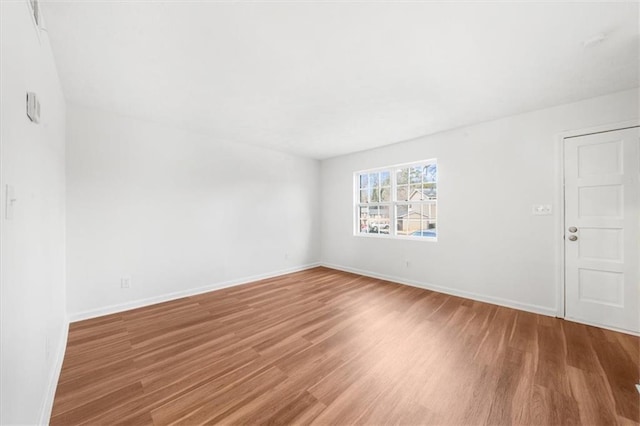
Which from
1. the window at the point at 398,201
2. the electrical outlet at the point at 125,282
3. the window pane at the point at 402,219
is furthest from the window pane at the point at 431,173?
the electrical outlet at the point at 125,282

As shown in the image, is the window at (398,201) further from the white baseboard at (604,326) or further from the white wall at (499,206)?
the white baseboard at (604,326)

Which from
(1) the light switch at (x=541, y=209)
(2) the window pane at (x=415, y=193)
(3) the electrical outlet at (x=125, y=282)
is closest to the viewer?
(1) the light switch at (x=541, y=209)

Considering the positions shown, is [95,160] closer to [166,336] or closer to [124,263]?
[124,263]

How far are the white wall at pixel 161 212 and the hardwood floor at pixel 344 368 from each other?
1.72 ft

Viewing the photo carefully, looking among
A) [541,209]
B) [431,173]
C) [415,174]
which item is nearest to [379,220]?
[415,174]

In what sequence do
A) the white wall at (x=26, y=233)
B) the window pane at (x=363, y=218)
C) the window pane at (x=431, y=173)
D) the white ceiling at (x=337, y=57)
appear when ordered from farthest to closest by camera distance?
the window pane at (x=363, y=218), the window pane at (x=431, y=173), the white ceiling at (x=337, y=57), the white wall at (x=26, y=233)

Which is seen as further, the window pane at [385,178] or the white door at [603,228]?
the window pane at [385,178]

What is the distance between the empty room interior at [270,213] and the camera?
1.50 metres

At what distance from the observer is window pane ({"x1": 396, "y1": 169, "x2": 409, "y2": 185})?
4355 mm

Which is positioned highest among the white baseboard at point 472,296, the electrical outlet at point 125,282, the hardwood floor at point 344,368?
the electrical outlet at point 125,282

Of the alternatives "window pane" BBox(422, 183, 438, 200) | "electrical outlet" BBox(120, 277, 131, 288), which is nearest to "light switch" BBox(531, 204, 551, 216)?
"window pane" BBox(422, 183, 438, 200)

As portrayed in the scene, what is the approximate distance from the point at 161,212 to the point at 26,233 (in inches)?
89.5

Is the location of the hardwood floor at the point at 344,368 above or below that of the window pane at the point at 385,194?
below

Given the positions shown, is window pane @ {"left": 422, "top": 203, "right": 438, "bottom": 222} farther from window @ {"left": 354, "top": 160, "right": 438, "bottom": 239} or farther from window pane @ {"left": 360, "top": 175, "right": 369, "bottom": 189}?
window pane @ {"left": 360, "top": 175, "right": 369, "bottom": 189}
